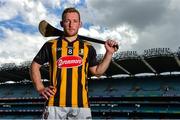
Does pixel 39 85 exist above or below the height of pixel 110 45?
below

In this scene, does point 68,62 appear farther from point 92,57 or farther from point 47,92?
point 47,92

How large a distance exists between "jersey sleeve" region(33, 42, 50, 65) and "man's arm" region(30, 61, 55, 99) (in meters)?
0.06

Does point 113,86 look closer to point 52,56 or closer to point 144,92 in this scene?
point 144,92

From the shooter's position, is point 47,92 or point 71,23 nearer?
point 47,92

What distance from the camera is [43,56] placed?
4.76m

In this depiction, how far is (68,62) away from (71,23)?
52cm

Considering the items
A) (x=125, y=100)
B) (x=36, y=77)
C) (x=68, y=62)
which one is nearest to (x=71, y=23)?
(x=68, y=62)

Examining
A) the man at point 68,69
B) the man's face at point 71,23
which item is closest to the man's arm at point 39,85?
the man at point 68,69

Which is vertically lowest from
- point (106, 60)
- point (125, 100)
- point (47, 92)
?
point (125, 100)

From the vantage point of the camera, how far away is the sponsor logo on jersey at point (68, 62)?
4613 millimetres

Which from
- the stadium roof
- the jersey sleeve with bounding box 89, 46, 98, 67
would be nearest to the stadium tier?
the stadium roof

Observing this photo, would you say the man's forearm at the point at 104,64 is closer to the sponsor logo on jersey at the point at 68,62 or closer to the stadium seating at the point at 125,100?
the sponsor logo on jersey at the point at 68,62

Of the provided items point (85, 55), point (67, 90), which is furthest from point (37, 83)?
point (85, 55)

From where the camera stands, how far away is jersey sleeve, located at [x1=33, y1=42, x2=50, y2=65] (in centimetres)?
474
